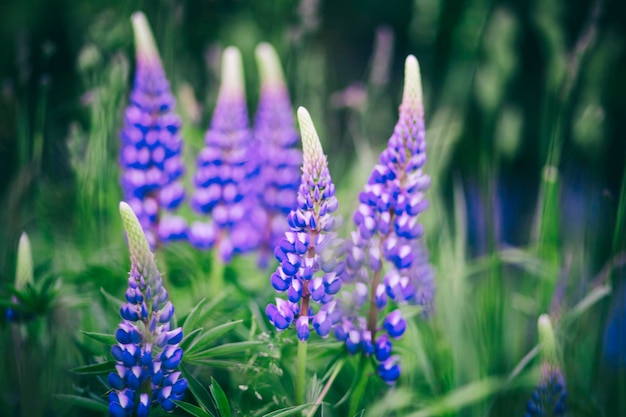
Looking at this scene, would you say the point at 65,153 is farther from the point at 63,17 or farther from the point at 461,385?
the point at 461,385

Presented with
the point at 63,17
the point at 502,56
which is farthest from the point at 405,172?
the point at 63,17

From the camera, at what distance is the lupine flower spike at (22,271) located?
1720mm

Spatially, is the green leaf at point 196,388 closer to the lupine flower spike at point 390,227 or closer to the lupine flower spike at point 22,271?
the lupine flower spike at point 390,227

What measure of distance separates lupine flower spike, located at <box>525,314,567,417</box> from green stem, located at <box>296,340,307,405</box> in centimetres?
60

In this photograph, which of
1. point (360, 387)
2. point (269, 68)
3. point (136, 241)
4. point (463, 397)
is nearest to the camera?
point (136, 241)

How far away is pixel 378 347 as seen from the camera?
5.32 ft

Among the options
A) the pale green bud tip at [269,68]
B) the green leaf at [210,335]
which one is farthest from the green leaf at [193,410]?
the pale green bud tip at [269,68]

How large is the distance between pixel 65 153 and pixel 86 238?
830 millimetres

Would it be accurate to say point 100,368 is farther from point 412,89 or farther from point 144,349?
point 412,89

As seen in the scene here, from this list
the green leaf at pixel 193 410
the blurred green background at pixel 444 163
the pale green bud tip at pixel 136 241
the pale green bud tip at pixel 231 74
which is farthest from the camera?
the pale green bud tip at pixel 231 74

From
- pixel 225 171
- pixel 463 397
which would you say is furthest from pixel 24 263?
pixel 463 397

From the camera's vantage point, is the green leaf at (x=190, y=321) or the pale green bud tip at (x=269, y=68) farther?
the pale green bud tip at (x=269, y=68)

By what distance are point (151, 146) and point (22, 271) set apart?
655mm

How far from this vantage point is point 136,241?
4.42ft
